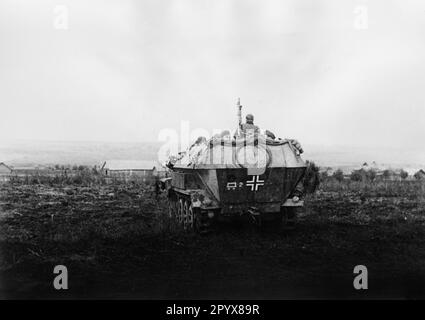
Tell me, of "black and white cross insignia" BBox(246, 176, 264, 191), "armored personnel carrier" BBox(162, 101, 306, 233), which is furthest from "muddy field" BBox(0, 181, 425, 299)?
"black and white cross insignia" BBox(246, 176, 264, 191)

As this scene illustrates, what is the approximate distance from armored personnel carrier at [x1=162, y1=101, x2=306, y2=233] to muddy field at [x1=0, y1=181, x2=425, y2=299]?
0.60 metres

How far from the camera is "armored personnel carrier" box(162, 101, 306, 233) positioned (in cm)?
995

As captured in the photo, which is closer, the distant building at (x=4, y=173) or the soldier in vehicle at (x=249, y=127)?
the soldier in vehicle at (x=249, y=127)

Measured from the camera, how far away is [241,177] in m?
9.95

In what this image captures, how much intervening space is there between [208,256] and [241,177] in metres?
2.16

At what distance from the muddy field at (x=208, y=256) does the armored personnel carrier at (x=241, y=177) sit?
0.60 metres

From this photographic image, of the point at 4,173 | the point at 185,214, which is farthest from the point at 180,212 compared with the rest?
the point at 4,173

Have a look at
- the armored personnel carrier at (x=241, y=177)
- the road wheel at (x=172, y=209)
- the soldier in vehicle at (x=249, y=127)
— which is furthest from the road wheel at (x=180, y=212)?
the soldier in vehicle at (x=249, y=127)

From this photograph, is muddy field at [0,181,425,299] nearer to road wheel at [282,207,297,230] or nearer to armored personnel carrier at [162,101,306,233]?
road wheel at [282,207,297,230]

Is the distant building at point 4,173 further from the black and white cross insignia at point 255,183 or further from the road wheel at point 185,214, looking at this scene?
the black and white cross insignia at point 255,183

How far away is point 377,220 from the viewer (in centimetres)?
1294

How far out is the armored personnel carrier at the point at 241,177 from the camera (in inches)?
392

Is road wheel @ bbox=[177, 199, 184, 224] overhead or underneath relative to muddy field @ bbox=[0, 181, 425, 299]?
overhead
